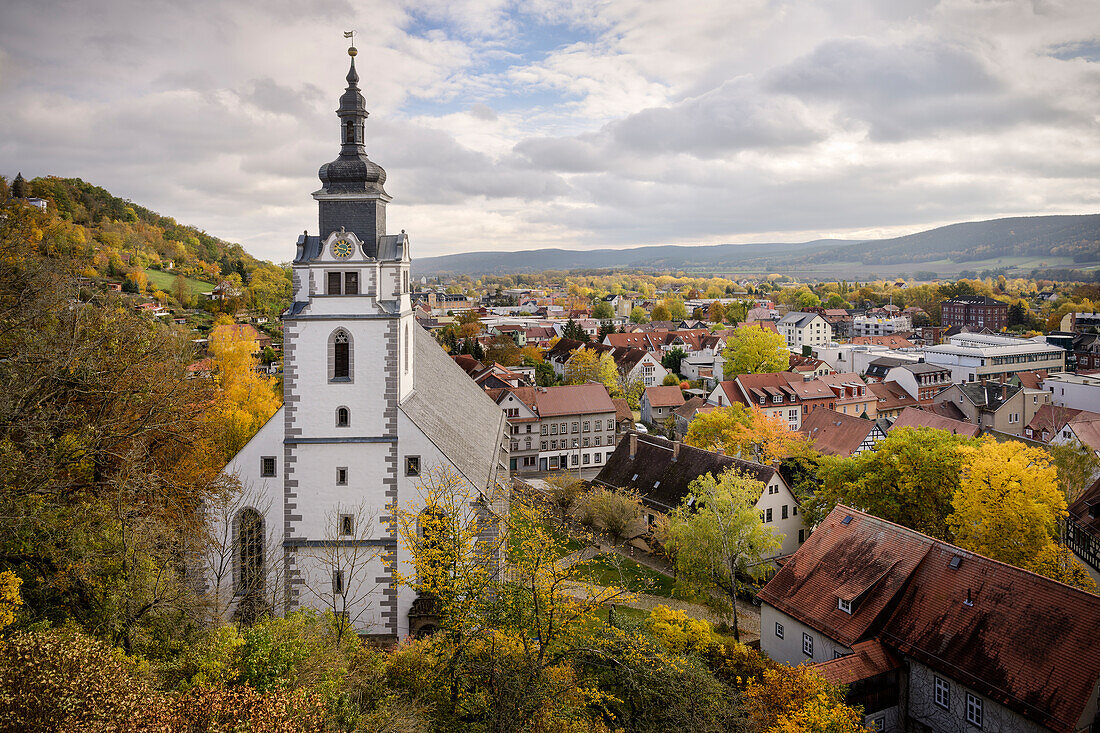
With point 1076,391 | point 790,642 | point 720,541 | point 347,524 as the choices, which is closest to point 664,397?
point 1076,391

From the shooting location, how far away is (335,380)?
24.8 meters

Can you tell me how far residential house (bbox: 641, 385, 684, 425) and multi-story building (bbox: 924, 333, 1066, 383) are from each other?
118ft

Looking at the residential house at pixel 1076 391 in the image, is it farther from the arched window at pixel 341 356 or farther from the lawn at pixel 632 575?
the arched window at pixel 341 356

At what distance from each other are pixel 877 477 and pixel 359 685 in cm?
2321

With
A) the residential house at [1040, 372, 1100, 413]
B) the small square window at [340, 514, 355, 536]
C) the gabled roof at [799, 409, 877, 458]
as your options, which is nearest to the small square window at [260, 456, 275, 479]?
the small square window at [340, 514, 355, 536]

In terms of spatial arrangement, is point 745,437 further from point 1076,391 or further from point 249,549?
point 1076,391

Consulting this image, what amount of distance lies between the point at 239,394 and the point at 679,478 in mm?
24037

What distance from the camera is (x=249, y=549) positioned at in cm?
2455

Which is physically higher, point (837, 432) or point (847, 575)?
point (837, 432)

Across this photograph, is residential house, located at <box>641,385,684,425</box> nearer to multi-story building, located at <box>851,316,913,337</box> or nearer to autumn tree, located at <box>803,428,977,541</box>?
autumn tree, located at <box>803,428,977,541</box>

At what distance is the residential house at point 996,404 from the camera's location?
6188 cm

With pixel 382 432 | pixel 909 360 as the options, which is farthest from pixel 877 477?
pixel 909 360

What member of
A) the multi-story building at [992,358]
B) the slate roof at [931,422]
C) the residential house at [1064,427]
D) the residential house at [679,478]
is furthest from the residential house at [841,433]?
the multi-story building at [992,358]

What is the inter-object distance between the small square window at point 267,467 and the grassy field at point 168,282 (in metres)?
61.0
